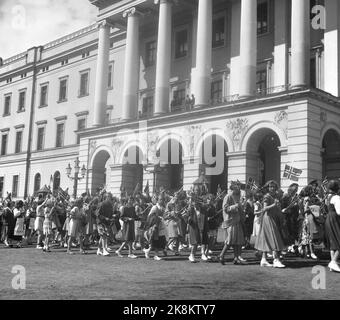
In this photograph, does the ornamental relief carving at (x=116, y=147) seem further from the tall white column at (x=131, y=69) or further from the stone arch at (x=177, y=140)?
the stone arch at (x=177, y=140)

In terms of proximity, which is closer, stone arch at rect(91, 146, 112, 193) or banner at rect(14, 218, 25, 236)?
banner at rect(14, 218, 25, 236)

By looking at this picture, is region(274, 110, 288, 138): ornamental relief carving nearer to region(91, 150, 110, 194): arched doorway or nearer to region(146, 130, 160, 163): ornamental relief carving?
region(146, 130, 160, 163): ornamental relief carving

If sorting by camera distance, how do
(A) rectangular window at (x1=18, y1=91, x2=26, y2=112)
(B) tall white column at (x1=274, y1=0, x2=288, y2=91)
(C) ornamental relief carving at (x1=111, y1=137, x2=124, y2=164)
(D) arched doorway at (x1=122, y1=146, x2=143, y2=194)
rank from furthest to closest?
(A) rectangular window at (x1=18, y1=91, x2=26, y2=112)
(C) ornamental relief carving at (x1=111, y1=137, x2=124, y2=164)
(D) arched doorway at (x1=122, y1=146, x2=143, y2=194)
(B) tall white column at (x1=274, y1=0, x2=288, y2=91)

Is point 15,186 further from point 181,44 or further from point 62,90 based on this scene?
point 181,44

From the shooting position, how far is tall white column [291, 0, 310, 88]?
26.2 metres

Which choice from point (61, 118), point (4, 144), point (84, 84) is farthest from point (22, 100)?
point (84, 84)

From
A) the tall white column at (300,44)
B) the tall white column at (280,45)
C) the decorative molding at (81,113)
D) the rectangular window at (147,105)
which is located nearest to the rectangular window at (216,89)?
the tall white column at (280,45)

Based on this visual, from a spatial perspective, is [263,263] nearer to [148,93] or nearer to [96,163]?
[96,163]

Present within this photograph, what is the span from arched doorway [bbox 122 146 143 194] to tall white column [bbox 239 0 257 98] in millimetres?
9412

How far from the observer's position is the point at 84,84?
4603 centimetres

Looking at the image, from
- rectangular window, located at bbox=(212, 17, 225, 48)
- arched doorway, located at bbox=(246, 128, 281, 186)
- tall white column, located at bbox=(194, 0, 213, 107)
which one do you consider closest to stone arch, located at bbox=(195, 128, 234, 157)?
tall white column, located at bbox=(194, 0, 213, 107)
